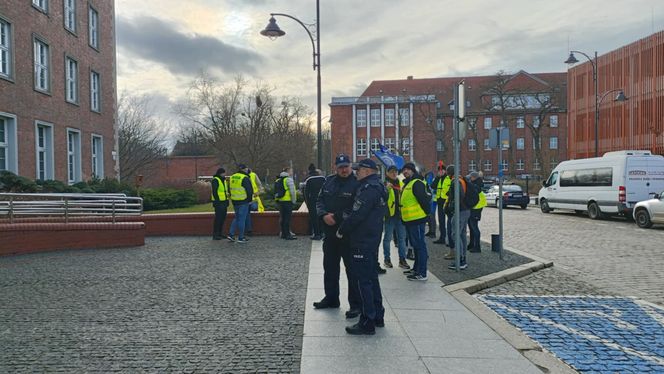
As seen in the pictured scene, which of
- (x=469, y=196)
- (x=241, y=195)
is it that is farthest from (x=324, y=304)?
(x=241, y=195)

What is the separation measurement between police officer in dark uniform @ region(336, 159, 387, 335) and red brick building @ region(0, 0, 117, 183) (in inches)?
677

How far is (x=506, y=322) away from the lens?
616 cm

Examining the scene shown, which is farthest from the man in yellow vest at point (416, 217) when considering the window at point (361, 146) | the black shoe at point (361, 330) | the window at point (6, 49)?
the window at point (361, 146)

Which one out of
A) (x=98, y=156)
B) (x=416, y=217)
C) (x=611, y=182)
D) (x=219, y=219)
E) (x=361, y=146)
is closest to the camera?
(x=416, y=217)

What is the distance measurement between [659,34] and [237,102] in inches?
1251

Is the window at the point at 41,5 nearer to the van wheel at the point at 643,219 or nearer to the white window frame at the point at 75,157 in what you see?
the white window frame at the point at 75,157

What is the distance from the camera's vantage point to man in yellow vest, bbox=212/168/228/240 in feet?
40.7

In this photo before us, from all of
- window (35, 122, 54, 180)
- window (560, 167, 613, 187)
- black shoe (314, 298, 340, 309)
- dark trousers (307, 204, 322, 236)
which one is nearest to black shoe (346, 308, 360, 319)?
black shoe (314, 298, 340, 309)

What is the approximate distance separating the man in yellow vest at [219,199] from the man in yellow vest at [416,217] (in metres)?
5.21

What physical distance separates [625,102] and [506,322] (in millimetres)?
42960

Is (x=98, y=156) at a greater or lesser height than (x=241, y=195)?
greater

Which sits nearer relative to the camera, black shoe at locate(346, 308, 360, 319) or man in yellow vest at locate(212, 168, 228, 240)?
black shoe at locate(346, 308, 360, 319)

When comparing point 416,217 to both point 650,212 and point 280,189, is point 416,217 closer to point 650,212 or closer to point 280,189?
point 280,189

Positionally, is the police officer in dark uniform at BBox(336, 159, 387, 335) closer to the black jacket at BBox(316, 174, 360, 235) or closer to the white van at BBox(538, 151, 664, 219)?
the black jacket at BBox(316, 174, 360, 235)
